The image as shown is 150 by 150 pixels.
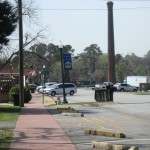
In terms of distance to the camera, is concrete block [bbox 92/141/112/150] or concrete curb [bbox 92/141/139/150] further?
concrete block [bbox 92/141/112/150]

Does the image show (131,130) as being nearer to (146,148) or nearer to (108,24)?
(146,148)

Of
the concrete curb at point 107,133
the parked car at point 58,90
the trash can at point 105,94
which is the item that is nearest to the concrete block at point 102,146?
the concrete curb at point 107,133

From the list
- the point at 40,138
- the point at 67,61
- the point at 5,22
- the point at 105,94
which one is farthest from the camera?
the point at 105,94

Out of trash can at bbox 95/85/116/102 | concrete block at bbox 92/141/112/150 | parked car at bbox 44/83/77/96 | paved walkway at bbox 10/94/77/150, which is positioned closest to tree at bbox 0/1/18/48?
paved walkway at bbox 10/94/77/150

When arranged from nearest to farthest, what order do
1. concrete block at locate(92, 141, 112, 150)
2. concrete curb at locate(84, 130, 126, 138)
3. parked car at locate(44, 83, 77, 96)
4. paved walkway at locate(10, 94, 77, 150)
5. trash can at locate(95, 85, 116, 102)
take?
1. concrete block at locate(92, 141, 112, 150)
2. paved walkway at locate(10, 94, 77, 150)
3. concrete curb at locate(84, 130, 126, 138)
4. trash can at locate(95, 85, 116, 102)
5. parked car at locate(44, 83, 77, 96)

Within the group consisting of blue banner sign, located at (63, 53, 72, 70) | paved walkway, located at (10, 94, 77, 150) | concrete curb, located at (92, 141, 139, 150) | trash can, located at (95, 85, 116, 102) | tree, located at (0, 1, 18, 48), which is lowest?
paved walkway, located at (10, 94, 77, 150)

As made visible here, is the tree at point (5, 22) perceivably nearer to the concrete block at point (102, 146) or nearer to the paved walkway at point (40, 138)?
the paved walkway at point (40, 138)

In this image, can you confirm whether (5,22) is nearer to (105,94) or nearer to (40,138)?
(40,138)

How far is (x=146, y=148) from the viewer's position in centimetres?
1194

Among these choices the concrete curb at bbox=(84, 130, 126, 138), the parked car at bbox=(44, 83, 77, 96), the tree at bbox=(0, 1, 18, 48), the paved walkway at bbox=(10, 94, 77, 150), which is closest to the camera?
the paved walkway at bbox=(10, 94, 77, 150)

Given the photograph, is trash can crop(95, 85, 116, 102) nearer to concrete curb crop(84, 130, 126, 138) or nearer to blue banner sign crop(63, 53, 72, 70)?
blue banner sign crop(63, 53, 72, 70)

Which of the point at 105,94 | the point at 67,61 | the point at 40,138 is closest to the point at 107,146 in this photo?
the point at 40,138

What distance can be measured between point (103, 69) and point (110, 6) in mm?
71761

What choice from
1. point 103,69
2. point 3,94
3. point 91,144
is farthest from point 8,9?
point 103,69
